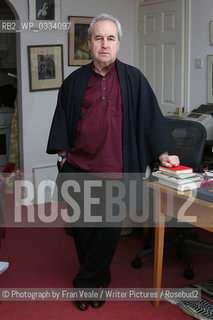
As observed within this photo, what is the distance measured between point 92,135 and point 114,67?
446 millimetres

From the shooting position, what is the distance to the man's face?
2.73 m

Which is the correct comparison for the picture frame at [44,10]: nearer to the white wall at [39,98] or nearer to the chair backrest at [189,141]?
the white wall at [39,98]

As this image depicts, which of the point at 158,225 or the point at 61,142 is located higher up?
the point at 61,142

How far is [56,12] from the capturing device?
16.2 feet

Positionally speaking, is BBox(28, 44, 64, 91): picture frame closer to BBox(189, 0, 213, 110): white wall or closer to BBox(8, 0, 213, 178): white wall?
BBox(8, 0, 213, 178): white wall

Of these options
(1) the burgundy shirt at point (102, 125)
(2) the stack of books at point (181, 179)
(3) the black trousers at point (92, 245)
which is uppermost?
(1) the burgundy shirt at point (102, 125)

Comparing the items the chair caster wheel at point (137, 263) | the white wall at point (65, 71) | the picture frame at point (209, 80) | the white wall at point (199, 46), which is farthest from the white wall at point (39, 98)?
the chair caster wheel at point (137, 263)

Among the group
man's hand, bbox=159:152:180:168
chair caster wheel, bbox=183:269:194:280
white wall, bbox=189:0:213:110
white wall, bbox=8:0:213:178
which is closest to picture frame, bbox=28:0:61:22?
white wall, bbox=8:0:213:178

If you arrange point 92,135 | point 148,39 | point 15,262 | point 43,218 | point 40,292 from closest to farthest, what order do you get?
point 92,135
point 40,292
point 15,262
point 43,218
point 148,39

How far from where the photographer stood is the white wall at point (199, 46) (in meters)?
4.75

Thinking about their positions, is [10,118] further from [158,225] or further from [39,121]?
[158,225]

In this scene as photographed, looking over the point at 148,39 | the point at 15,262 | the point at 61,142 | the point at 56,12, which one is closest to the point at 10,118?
the point at 56,12

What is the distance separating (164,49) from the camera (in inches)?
209

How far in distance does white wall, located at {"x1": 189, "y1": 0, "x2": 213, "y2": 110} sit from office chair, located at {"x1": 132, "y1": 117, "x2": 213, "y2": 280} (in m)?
1.34
